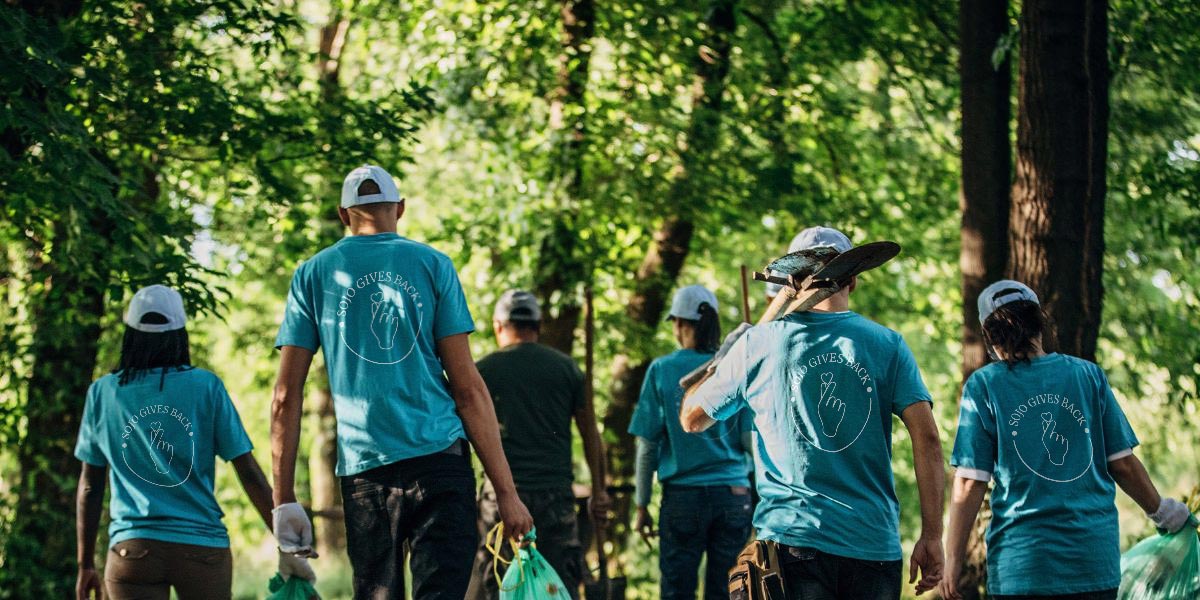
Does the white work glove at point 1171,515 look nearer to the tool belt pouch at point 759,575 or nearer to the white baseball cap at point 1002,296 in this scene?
the white baseball cap at point 1002,296

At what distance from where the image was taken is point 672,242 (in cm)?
1430

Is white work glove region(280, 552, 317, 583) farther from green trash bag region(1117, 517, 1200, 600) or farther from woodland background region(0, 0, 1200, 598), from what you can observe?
green trash bag region(1117, 517, 1200, 600)

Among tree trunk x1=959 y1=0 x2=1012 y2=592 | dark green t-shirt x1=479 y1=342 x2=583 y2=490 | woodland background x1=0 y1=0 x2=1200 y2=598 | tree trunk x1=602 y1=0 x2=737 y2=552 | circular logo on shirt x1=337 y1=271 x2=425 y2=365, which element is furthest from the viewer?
tree trunk x1=602 y1=0 x2=737 y2=552

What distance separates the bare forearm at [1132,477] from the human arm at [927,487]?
3.79 feet

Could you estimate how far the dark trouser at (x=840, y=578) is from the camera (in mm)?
4203

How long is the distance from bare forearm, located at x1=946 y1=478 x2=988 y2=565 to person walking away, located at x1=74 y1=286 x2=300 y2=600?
2.46 metres

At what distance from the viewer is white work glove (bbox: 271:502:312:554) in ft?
15.1

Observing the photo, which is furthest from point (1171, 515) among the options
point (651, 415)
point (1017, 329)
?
point (651, 415)

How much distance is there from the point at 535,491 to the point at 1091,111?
3.83 meters

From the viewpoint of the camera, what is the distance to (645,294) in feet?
47.5

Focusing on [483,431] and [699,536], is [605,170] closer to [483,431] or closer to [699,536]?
[699,536]

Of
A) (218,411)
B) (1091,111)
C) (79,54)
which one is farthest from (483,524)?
(1091,111)

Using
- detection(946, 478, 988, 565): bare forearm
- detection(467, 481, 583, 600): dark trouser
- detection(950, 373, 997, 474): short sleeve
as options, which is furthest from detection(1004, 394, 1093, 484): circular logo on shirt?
detection(467, 481, 583, 600): dark trouser

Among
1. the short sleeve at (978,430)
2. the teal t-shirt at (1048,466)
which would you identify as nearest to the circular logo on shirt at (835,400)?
the teal t-shirt at (1048,466)
